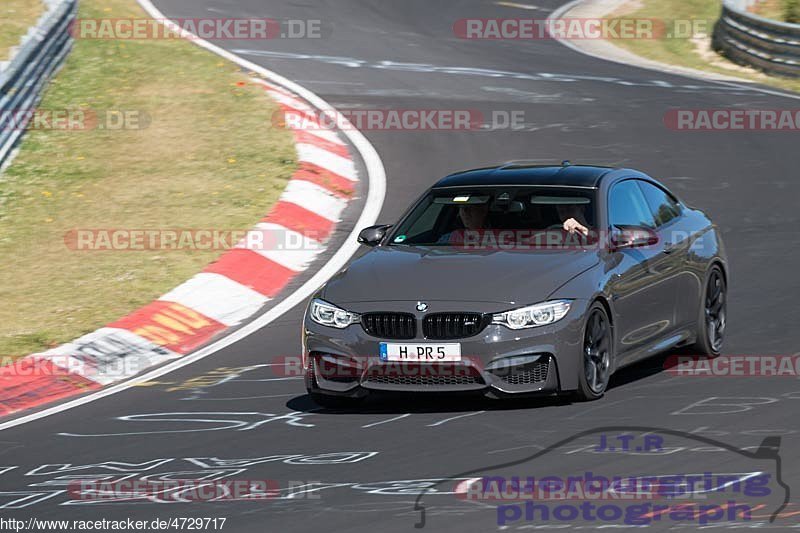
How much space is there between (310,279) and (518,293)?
4564 millimetres

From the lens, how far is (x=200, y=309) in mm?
12203

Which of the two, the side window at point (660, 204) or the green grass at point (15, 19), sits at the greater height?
the green grass at point (15, 19)

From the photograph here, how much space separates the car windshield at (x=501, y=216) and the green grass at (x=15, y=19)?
1164cm

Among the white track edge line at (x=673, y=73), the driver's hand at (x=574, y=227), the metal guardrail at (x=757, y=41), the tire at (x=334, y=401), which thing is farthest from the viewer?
the metal guardrail at (x=757, y=41)

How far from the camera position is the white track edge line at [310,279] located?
1021cm

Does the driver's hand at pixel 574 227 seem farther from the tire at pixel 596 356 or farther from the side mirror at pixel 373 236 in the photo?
the side mirror at pixel 373 236

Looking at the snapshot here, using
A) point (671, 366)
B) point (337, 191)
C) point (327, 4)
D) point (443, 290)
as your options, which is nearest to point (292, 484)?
point (443, 290)

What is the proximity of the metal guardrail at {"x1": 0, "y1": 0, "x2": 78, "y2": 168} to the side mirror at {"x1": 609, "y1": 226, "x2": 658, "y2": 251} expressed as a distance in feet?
29.9

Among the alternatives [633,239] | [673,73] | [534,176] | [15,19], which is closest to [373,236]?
[534,176]

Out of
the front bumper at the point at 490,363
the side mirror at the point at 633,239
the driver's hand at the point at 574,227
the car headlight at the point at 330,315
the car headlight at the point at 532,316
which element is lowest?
the front bumper at the point at 490,363

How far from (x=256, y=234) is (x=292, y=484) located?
22.5 feet

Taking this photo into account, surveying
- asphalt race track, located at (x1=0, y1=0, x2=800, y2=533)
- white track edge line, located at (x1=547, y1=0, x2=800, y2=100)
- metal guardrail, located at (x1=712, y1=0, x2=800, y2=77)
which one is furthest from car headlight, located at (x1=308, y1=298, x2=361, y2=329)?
metal guardrail, located at (x1=712, y1=0, x2=800, y2=77)

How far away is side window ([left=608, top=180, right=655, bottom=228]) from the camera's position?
991 centimetres

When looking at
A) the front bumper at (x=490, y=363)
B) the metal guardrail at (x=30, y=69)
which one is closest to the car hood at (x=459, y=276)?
the front bumper at (x=490, y=363)
